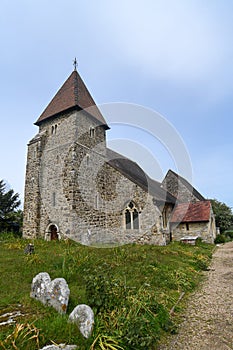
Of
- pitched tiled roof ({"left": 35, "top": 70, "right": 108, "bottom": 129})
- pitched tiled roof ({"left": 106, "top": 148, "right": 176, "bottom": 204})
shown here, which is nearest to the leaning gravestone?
pitched tiled roof ({"left": 106, "top": 148, "right": 176, "bottom": 204})

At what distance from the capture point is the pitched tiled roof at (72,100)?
Result: 1669 cm

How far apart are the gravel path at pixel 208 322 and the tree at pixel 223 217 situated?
2855 centimetres

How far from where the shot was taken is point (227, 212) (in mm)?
33625

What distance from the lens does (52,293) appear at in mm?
4066

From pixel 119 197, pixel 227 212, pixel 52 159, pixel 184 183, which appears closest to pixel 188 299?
pixel 119 197

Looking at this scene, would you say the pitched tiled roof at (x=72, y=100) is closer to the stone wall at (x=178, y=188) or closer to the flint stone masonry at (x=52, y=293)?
the flint stone masonry at (x=52, y=293)

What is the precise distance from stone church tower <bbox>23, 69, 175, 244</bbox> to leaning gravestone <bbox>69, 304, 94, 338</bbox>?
10692 mm

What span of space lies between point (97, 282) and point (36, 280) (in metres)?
1.19

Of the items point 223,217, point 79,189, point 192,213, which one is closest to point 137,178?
point 192,213

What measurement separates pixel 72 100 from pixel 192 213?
14.0m

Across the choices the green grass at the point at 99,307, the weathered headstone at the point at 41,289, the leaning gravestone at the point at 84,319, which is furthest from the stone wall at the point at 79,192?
the leaning gravestone at the point at 84,319

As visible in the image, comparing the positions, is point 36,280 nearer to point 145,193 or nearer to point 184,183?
point 145,193

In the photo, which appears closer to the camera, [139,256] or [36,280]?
[36,280]

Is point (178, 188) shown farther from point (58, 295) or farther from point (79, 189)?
point (58, 295)
